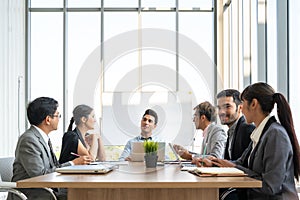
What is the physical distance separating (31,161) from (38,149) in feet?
0.40

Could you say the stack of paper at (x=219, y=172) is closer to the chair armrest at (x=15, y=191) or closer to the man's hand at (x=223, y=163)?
the man's hand at (x=223, y=163)

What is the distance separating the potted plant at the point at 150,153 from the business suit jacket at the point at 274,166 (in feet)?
1.95

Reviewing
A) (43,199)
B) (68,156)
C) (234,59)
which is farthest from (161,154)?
(234,59)

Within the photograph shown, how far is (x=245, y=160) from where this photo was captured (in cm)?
298

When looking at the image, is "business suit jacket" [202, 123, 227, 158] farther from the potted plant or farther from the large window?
the large window

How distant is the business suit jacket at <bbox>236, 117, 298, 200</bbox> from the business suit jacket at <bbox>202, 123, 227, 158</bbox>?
3.59 feet

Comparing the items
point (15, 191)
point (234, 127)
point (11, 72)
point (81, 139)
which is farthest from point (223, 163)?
point (11, 72)

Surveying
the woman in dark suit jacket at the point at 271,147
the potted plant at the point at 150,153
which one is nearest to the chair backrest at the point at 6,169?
the potted plant at the point at 150,153

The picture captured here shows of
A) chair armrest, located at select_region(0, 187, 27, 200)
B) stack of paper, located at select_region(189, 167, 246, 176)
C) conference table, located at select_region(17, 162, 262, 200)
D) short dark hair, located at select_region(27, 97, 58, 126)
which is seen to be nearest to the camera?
conference table, located at select_region(17, 162, 262, 200)

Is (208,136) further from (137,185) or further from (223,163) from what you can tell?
(137,185)

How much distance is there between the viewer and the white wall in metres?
6.70

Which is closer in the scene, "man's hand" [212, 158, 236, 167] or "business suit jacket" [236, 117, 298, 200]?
"business suit jacket" [236, 117, 298, 200]

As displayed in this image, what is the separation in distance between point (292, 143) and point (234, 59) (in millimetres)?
4421

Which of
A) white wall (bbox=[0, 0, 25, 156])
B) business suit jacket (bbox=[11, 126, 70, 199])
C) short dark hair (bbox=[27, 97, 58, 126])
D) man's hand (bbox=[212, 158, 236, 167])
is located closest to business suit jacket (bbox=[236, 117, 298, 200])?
man's hand (bbox=[212, 158, 236, 167])
